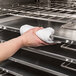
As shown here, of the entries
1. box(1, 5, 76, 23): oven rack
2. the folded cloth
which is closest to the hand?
the folded cloth

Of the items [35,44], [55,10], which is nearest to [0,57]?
[35,44]

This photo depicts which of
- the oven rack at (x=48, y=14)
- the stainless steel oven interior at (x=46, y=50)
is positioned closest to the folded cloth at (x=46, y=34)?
the stainless steel oven interior at (x=46, y=50)

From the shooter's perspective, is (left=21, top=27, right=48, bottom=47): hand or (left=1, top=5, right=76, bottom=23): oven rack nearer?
(left=21, top=27, right=48, bottom=47): hand

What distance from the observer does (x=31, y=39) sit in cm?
88

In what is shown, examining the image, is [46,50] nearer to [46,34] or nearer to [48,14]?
[46,34]

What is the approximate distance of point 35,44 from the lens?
894 mm

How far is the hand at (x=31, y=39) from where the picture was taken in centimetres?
87

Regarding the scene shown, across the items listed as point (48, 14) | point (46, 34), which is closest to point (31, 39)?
point (46, 34)

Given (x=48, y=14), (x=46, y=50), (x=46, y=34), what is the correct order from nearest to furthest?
(x=46, y=34)
(x=46, y=50)
(x=48, y=14)

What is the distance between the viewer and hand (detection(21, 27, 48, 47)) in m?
0.87

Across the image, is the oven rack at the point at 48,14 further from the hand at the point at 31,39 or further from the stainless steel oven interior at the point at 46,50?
the hand at the point at 31,39

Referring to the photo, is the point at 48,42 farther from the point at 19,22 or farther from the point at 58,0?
the point at 58,0

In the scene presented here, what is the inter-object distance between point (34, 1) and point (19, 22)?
487 millimetres

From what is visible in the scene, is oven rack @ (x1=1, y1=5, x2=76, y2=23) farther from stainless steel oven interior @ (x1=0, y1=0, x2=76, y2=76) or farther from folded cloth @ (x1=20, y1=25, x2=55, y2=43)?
folded cloth @ (x1=20, y1=25, x2=55, y2=43)
